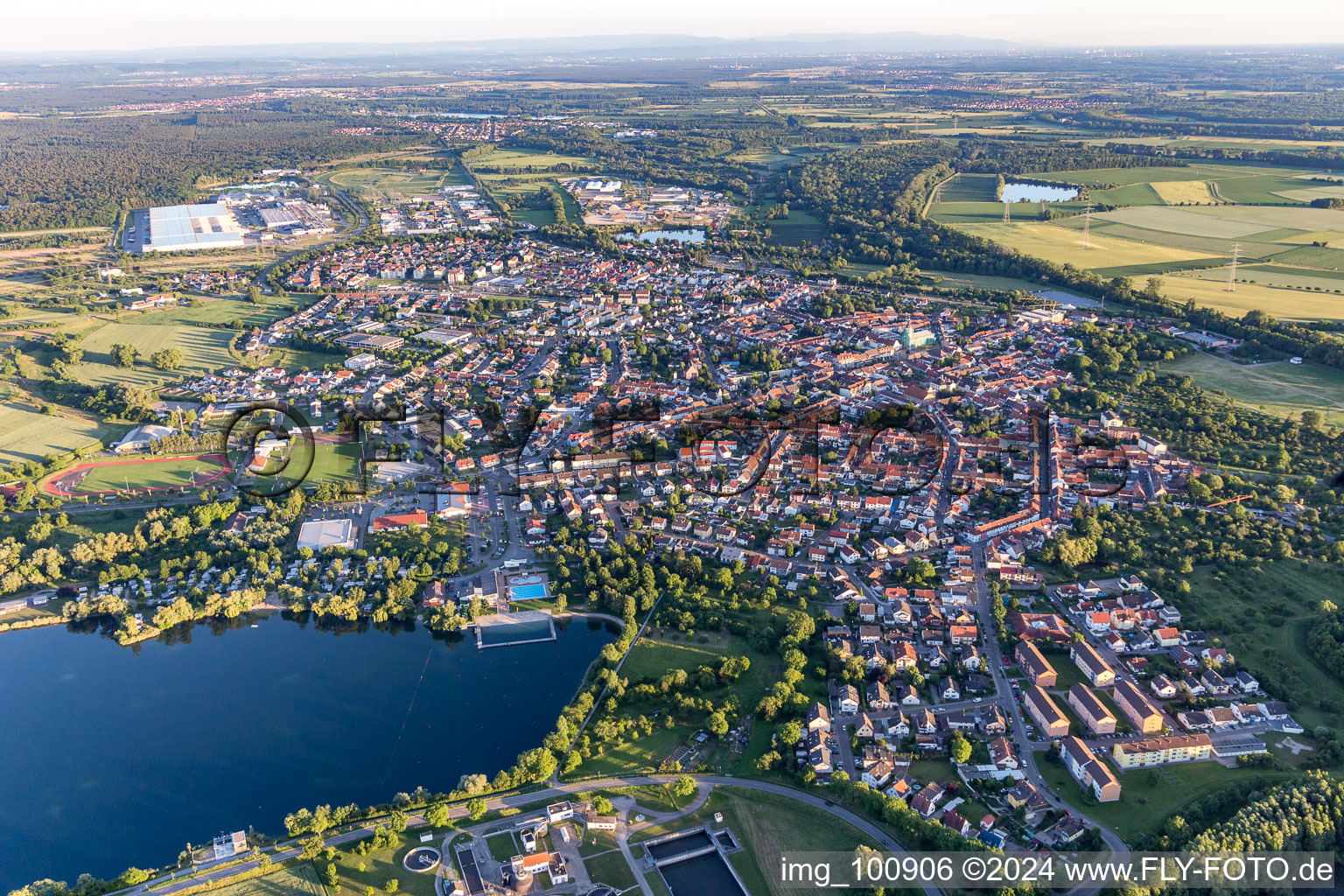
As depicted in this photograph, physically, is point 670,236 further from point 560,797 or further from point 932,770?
point 560,797

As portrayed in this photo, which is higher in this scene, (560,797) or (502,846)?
(560,797)

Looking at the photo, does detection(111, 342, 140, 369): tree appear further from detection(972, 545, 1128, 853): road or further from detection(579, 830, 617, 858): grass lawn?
detection(972, 545, 1128, 853): road

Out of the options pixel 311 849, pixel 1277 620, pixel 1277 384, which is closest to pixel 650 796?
pixel 311 849

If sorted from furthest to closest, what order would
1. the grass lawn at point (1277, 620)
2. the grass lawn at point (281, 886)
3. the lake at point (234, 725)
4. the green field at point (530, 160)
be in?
the green field at point (530, 160) < the grass lawn at point (1277, 620) < the lake at point (234, 725) < the grass lawn at point (281, 886)

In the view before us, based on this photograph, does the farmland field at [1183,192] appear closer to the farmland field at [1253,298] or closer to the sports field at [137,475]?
the farmland field at [1253,298]

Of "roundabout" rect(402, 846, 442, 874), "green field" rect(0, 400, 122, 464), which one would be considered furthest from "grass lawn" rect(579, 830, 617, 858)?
"green field" rect(0, 400, 122, 464)

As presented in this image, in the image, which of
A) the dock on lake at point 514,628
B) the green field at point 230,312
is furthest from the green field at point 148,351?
the dock on lake at point 514,628

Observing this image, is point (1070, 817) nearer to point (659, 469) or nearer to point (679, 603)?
point (679, 603)
